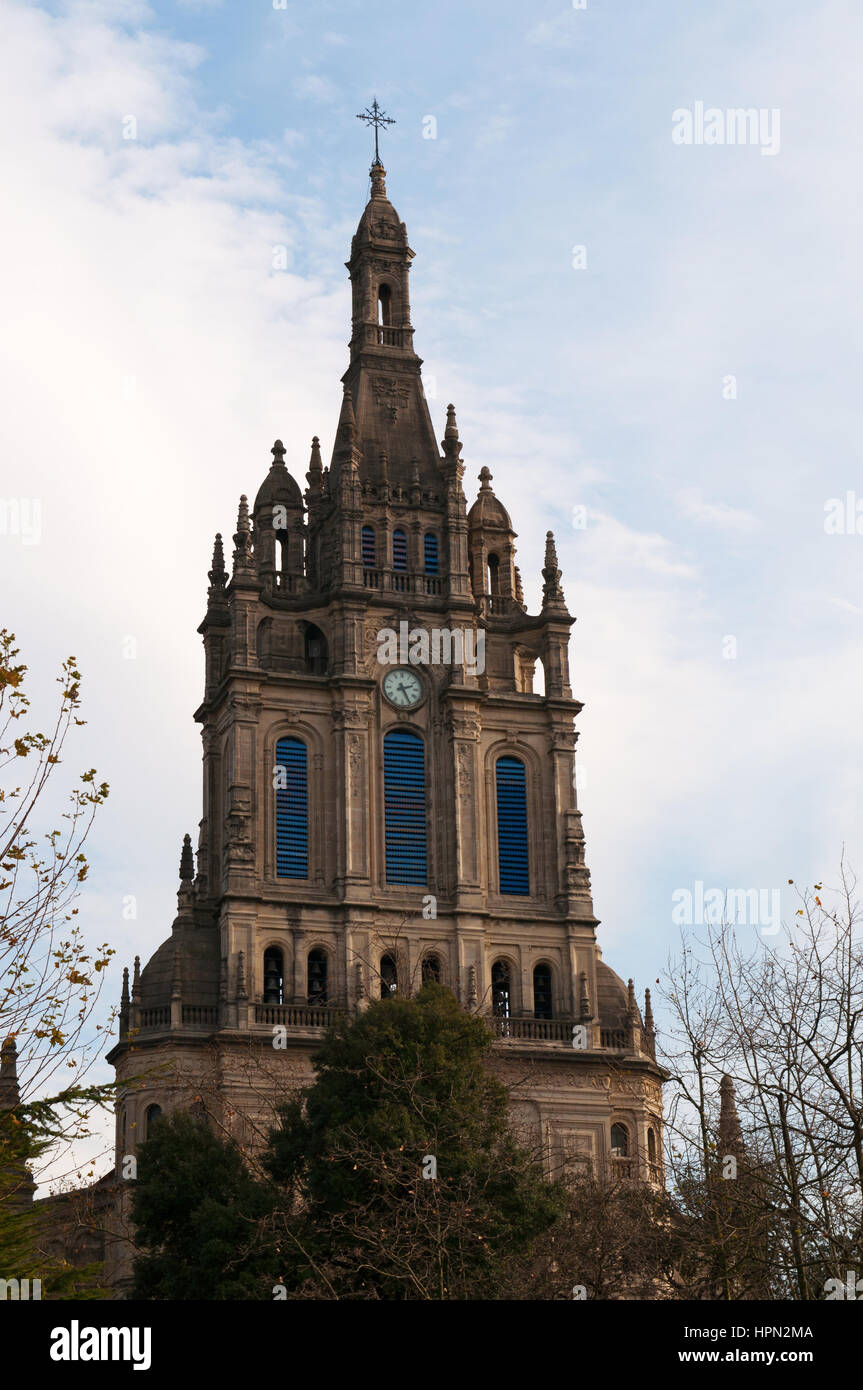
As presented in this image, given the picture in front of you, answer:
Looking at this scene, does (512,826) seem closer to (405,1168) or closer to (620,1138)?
(620,1138)

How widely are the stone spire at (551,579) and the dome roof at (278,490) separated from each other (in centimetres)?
1060

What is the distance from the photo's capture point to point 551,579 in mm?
87688

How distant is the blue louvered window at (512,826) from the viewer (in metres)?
82.8

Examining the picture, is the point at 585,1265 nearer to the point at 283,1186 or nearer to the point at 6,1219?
the point at 283,1186

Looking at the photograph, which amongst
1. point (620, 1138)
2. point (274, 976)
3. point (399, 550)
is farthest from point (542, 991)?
point (399, 550)

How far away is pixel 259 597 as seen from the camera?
273ft

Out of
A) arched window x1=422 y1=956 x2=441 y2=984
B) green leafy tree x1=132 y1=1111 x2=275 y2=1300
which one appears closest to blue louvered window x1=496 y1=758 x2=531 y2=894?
arched window x1=422 y1=956 x2=441 y2=984

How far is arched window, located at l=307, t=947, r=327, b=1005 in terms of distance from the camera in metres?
77.8

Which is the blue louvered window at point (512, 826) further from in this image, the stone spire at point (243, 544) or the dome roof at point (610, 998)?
the stone spire at point (243, 544)

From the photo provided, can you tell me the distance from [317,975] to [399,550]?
1840 centimetres

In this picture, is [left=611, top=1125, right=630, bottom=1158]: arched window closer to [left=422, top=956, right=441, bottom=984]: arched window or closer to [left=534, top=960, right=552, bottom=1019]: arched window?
[left=534, top=960, right=552, bottom=1019]: arched window

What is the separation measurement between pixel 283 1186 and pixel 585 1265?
10500mm
